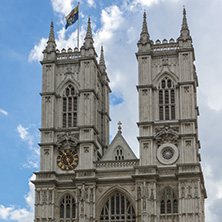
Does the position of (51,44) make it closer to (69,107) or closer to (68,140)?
(69,107)

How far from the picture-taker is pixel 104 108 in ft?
233

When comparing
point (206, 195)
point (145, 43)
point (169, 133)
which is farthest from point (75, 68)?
point (206, 195)

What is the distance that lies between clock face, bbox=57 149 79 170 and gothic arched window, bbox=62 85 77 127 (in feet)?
8.82

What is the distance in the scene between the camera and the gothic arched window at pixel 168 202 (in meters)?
61.2

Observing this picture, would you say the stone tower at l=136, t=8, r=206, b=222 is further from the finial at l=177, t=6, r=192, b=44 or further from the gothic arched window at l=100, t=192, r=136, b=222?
the gothic arched window at l=100, t=192, r=136, b=222

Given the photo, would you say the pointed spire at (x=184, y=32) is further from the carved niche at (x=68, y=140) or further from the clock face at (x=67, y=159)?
the clock face at (x=67, y=159)

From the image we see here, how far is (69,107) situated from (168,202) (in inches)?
515

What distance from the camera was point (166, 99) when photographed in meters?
64.9

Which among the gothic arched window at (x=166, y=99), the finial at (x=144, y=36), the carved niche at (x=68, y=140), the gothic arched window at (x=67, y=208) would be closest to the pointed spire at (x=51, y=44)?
the finial at (x=144, y=36)

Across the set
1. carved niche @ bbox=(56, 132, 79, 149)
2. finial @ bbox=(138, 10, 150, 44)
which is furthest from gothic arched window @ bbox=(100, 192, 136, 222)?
finial @ bbox=(138, 10, 150, 44)

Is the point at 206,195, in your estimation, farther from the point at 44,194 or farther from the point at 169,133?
the point at 44,194

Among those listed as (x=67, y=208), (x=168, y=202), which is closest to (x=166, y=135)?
(x=168, y=202)

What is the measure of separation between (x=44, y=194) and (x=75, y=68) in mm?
12572

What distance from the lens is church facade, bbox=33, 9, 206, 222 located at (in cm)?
6134
